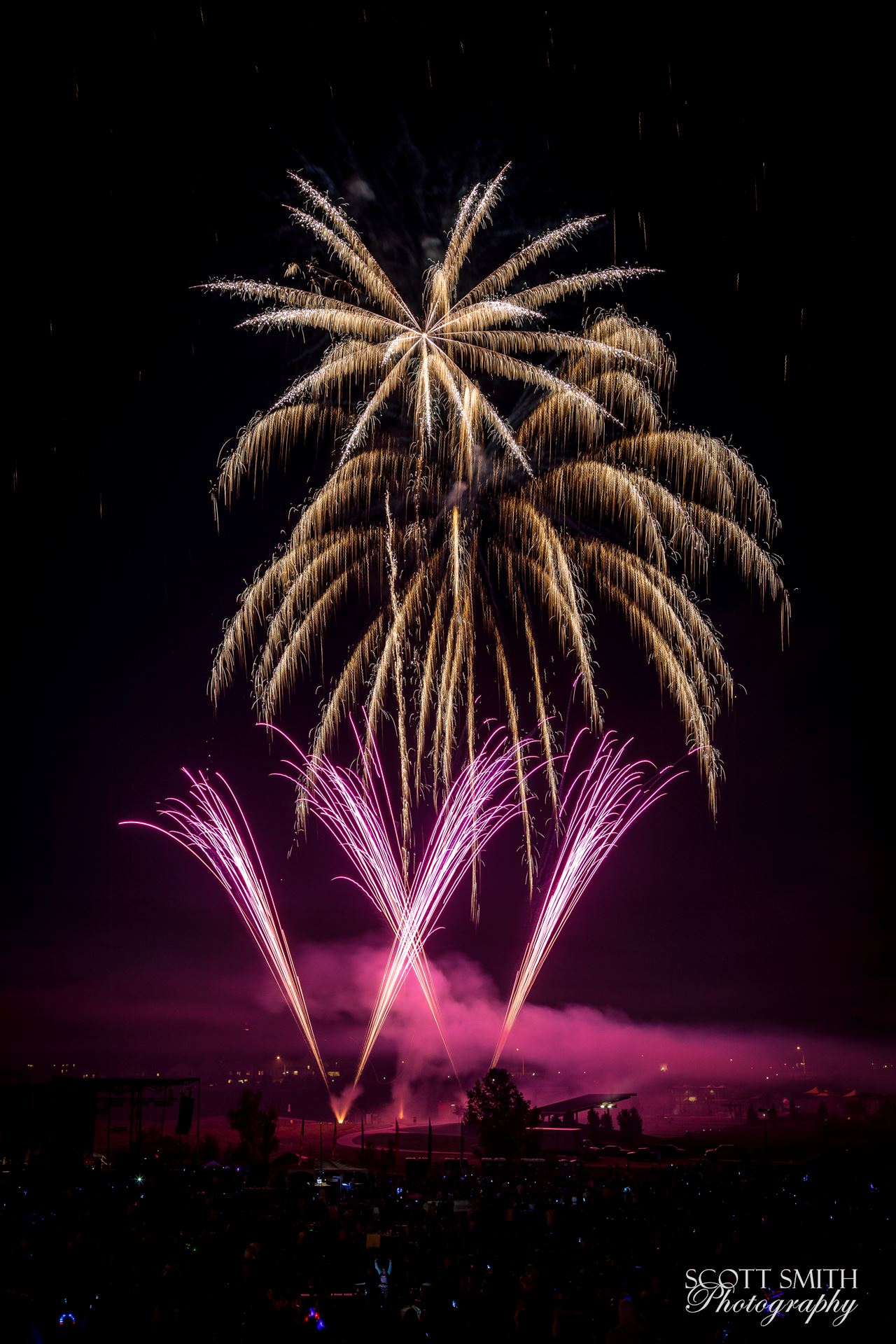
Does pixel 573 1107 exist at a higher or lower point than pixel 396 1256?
lower

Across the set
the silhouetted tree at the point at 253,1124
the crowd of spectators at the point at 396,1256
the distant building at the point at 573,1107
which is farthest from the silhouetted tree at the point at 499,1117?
the crowd of spectators at the point at 396,1256

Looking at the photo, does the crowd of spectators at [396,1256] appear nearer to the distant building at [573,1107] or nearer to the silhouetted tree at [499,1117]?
the silhouetted tree at [499,1117]

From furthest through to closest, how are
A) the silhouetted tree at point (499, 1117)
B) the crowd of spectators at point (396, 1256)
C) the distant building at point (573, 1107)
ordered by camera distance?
the distant building at point (573, 1107) → the silhouetted tree at point (499, 1117) → the crowd of spectators at point (396, 1256)

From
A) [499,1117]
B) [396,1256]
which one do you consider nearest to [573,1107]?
[499,1117]

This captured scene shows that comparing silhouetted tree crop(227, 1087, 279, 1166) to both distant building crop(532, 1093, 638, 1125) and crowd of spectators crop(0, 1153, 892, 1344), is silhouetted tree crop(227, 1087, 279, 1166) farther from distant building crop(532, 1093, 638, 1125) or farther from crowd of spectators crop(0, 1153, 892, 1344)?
crowd of spectators crop(0, 1153, 892, 1344)

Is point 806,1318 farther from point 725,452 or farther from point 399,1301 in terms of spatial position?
point 725,452

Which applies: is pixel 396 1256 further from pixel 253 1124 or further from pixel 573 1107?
pixel 573 1107
